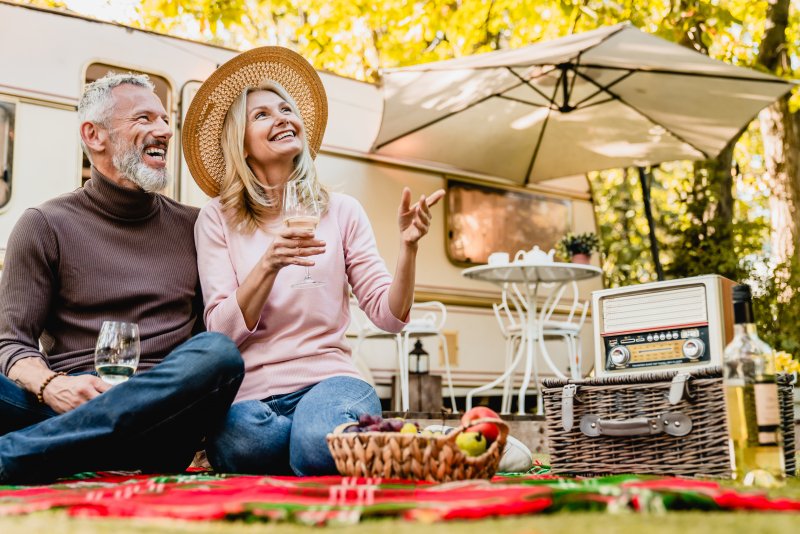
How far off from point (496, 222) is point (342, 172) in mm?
1337

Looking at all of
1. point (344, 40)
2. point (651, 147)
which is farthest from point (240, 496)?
point (344, 40)

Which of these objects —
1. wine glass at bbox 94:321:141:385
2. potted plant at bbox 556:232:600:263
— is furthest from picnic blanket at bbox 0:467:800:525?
potted plant at bbox 556:232:600:263

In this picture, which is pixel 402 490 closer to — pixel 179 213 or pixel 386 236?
pixel 179 213

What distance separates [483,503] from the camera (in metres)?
1.59

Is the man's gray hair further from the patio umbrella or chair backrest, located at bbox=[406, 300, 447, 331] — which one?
chair backrest, located at bbox=[406, 300, 447, 331]

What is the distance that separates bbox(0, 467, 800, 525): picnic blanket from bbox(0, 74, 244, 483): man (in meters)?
0.34

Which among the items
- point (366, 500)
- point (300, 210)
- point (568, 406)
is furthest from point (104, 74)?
point (366, 500)

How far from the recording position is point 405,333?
5.89 m

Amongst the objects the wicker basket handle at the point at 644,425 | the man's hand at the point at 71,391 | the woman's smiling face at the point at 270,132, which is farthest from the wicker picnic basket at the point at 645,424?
the man's hand at the point at 71,391

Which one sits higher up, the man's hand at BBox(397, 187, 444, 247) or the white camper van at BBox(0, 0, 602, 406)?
the white camper van at BBox(0, 0, 602, 406)

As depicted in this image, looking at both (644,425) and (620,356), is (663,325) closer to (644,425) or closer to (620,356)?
(620,356)

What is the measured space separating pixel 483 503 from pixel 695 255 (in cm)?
708

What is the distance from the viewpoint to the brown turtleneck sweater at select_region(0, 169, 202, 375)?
9.20 ft

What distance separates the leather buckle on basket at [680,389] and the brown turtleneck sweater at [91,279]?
1488mm
